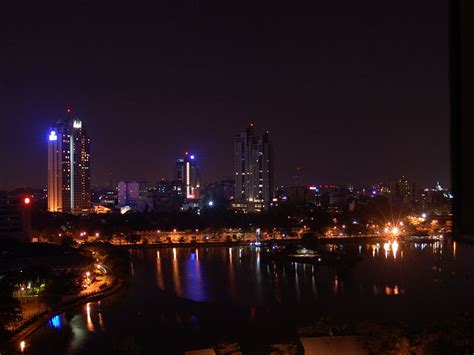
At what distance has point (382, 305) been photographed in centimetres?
584

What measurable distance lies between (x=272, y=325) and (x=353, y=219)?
12371mm

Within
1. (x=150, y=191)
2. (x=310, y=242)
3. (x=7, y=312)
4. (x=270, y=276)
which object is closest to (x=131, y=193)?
(x=150, y=191)

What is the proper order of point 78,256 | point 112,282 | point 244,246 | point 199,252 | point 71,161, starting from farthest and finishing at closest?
Answer: point 71,161 < point 244,246 < point 199,252 < point 78,256 < point 112,282

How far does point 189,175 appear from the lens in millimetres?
30109

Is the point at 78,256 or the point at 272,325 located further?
the point at 78,256

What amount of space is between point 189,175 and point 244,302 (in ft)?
79.5

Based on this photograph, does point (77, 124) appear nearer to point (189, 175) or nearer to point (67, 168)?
point (67, 168)

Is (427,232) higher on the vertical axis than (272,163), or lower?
lower

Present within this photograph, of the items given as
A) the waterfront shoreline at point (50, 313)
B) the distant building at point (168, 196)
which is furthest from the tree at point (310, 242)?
the distant building at point (168, 196)

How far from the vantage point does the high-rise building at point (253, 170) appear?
21.5m

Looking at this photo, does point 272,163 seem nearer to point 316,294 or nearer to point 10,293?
point 316,294

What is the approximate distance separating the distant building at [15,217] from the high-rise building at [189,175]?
18150 mm

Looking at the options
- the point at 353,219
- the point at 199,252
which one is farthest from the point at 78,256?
the point at 353,219

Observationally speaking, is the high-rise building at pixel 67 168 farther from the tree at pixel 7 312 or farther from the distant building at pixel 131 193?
the tree at pixel 7 312
